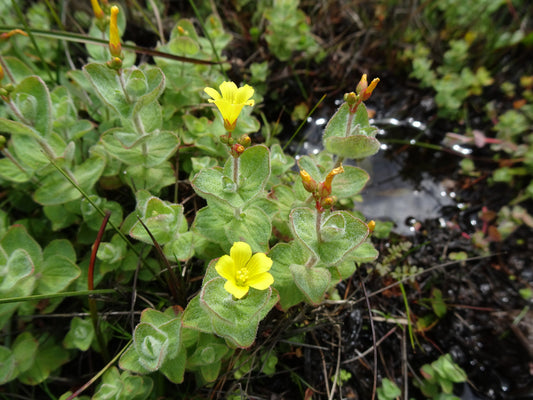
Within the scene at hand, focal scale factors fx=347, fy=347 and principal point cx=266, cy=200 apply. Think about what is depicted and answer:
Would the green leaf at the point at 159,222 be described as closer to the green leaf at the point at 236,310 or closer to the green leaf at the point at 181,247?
the green leaf at the point at 181,247

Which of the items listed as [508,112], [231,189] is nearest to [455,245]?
[508,112]

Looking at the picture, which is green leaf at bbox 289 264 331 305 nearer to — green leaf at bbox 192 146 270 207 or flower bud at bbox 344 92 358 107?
green leaf at bbox 192 146 270 207

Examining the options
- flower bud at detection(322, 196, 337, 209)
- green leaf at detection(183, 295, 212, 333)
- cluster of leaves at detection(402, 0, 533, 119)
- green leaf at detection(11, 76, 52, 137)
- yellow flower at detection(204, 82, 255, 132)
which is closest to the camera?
flower bud at detection(322, 196, 337, 209)

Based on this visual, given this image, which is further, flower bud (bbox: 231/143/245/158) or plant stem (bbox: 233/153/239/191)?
plant stem (bbox: 233/153/239/191)

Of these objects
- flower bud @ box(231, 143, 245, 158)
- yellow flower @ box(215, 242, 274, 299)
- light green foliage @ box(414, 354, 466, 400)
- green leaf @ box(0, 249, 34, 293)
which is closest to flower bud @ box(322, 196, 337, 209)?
yellow flower @ box(215, 242, 274, 299)

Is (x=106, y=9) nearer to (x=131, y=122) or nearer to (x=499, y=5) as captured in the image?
(x=131, y=122)

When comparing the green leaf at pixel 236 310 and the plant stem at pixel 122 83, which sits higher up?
the plant stem at pixel 122 83

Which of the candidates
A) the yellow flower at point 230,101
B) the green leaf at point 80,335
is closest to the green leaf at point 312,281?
the yellow flower at point 230,101
